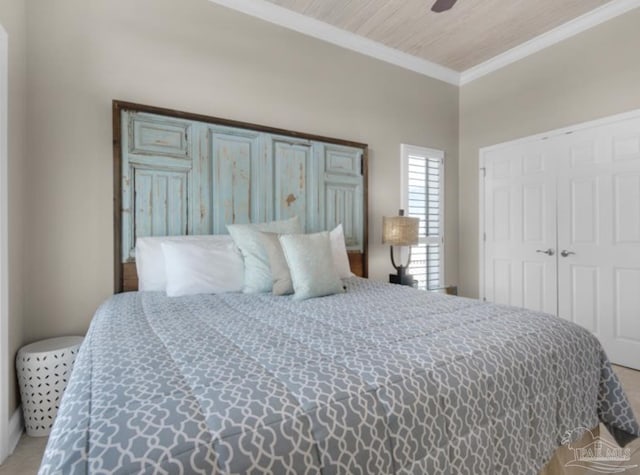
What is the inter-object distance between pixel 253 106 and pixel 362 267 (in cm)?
181

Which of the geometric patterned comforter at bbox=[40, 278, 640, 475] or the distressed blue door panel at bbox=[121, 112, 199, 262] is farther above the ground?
the distressed blue door panel at bbox=[121, 112, 199, 262]

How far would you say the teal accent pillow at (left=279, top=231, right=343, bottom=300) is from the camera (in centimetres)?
200

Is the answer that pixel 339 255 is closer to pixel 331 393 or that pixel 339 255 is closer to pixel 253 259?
pixel 253 259

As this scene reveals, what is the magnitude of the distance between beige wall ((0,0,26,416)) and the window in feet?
10.5

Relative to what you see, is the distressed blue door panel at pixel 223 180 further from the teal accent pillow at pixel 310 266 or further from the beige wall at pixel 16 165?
the teal accent pillow at pixel 310 266

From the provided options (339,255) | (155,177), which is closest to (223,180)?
(155,177)

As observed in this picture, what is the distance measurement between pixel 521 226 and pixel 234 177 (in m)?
3.01

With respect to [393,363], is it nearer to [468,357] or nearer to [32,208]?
[468,357]

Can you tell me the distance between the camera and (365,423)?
2.69ft

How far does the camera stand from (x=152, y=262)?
7.40ft

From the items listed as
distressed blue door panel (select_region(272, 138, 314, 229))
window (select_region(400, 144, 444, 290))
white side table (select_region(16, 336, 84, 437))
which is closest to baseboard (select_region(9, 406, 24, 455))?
white side table (select_region(16, 336, 84, 437))

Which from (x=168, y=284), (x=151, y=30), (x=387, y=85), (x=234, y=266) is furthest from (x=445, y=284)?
(x=151, y=30)

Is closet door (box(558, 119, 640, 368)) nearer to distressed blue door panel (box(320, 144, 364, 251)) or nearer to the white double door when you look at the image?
the white double door

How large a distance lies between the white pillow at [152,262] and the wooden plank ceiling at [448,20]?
7.24 ft
